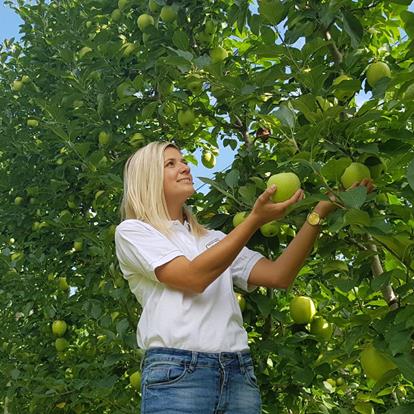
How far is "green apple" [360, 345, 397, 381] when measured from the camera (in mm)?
1664

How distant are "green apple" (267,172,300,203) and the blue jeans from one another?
0.45 m

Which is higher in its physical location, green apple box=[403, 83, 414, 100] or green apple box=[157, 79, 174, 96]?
green apple box=[157, 79, 174, 96]

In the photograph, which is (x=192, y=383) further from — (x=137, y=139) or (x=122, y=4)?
(x=122, y=4)

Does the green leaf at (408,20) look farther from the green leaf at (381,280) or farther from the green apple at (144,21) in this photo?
the green apple at (144,21)

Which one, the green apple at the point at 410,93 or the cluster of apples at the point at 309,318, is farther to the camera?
the cluster of apples at the point at 309,318

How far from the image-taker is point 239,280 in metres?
1.97

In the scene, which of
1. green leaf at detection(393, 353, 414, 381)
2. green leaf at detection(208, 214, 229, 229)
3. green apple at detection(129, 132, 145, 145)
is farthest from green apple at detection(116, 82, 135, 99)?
green leaf at detection(393, 353, 414, 381)

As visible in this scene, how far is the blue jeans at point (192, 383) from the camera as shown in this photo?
1.54 meters

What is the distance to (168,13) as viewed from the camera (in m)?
2.79

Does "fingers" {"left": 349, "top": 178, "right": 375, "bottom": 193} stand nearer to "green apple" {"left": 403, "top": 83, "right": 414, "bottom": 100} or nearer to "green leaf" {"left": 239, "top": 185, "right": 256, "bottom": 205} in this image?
"green apple" {"left": 403, "top": 83, "right": 414, "bottom": 100}

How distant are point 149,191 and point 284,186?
49cm

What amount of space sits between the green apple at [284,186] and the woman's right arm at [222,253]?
16 mm

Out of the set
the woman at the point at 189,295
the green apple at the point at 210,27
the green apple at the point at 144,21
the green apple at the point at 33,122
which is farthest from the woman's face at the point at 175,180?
the green apple at the point at 33,122

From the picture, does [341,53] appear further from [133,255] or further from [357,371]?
[357,371]
